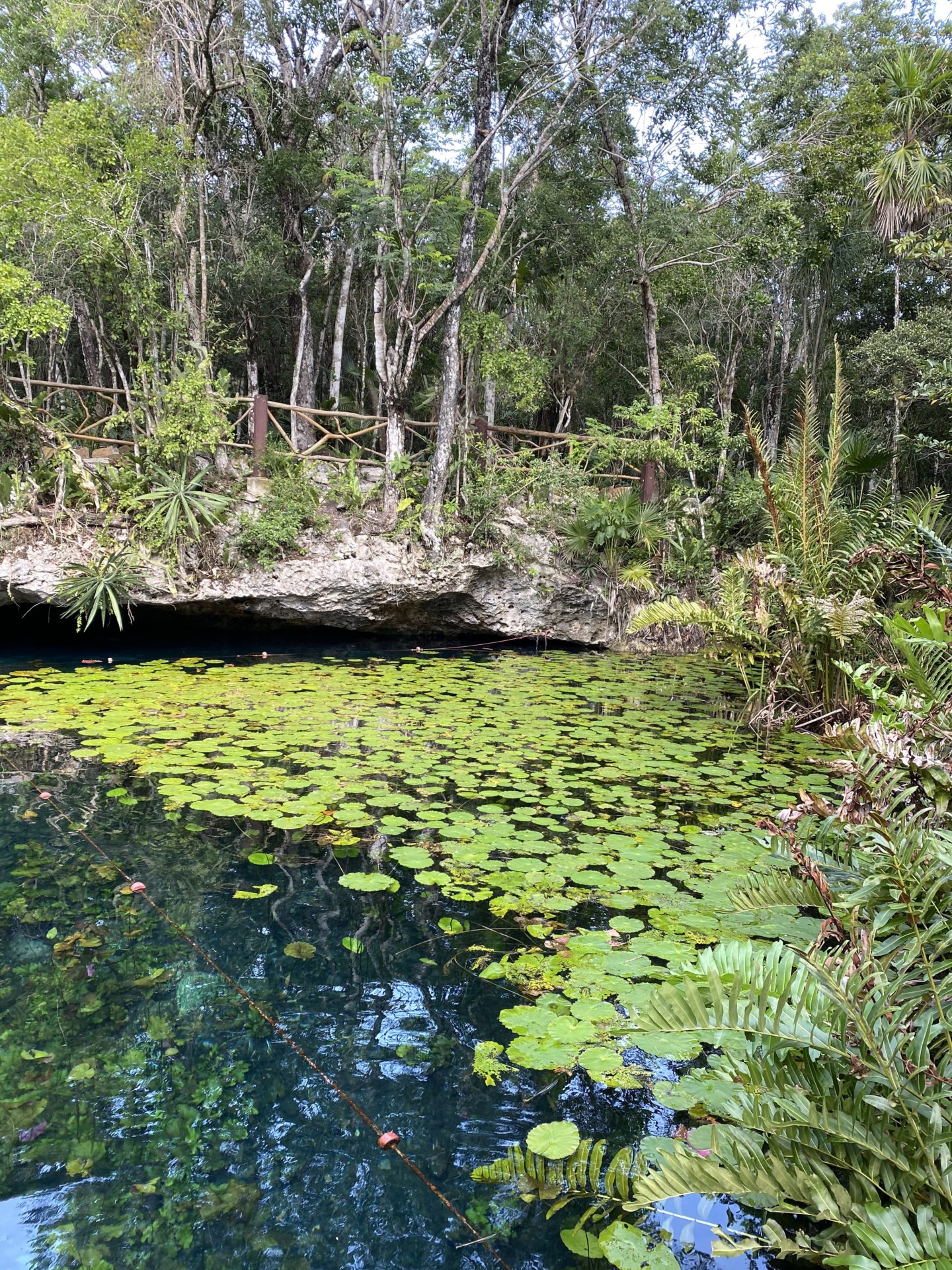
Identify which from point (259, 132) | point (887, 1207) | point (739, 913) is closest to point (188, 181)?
point (259, 132)

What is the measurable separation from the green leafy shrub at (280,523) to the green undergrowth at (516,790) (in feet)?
5.99

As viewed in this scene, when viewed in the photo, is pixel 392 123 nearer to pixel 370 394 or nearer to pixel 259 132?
pixel 259 132

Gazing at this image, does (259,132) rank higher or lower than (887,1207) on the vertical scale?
higher

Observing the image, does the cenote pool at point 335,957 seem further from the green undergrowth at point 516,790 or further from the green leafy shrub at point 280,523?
the green leafy shrub at point 280,523

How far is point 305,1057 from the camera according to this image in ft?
7.54

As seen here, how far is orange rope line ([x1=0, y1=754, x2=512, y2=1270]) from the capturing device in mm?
1810

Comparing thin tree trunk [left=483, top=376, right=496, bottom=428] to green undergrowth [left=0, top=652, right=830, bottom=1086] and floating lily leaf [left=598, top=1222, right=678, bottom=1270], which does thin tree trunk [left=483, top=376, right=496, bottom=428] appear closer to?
green undergrowth [left=0, top=652, right=830, bottom=1086]

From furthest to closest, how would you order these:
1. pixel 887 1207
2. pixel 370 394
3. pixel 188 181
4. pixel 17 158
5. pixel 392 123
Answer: pixel 370 394
pixel 188 181
pixel 392 123
pixel 17 158
pixel 887 1207

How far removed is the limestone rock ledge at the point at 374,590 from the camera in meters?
8.36

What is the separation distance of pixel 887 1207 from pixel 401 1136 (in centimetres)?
115

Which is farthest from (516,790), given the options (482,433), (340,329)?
(340,329)

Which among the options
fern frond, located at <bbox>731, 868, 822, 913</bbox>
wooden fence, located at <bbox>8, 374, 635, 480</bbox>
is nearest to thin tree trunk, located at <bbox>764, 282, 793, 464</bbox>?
wooden fence, located at <bbox>8, 374, 635, 480</bbox>

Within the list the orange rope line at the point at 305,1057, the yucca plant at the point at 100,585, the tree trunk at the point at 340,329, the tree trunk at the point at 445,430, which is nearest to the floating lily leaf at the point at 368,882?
the orange rope line at the point at 305,1057

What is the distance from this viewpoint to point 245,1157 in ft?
6.37
